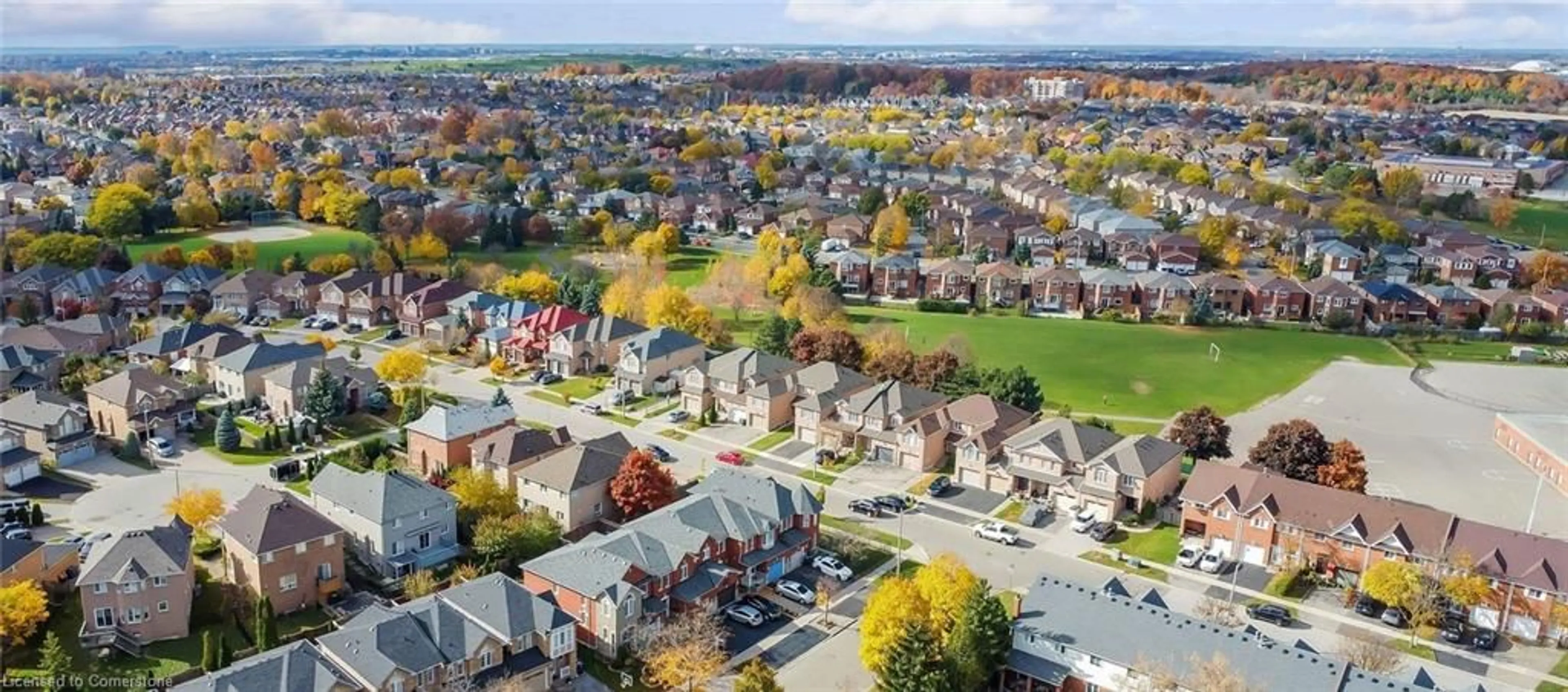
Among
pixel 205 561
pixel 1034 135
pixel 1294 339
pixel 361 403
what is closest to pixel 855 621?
pixel 205 561

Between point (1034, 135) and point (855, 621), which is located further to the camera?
point (1034, 135)

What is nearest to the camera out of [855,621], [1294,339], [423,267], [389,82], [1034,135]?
[855,621]

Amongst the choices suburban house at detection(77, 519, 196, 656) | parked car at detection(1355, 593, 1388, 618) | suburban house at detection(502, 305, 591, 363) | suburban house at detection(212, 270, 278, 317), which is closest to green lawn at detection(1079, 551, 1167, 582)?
parked car at detection(1355, 593, 1388, 618)

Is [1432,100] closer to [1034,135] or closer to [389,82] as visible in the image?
[1034,135]

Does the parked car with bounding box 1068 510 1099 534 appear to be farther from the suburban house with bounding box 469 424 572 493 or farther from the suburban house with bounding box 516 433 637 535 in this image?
the suburban house with bounding box 469 424 572 493

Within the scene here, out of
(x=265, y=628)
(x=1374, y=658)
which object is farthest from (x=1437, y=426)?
(x=265, y=628)

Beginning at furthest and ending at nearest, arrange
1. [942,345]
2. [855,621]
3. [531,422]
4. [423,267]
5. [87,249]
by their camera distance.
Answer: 1. [423,267]
2. [87,249]
3. [942,345]
4. [531,422]
5. [855,621]

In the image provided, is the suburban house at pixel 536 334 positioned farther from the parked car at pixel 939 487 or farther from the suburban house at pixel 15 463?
the parked car at pixel 939 487
